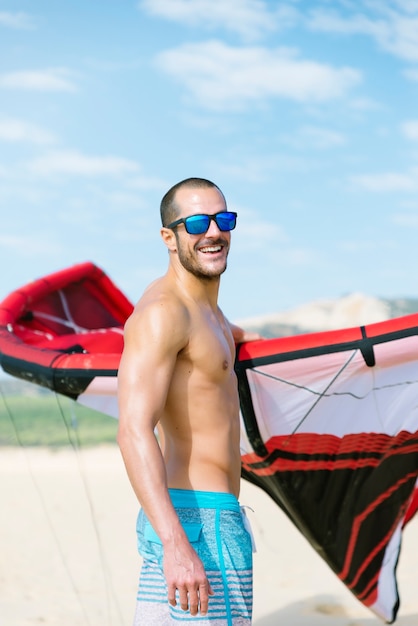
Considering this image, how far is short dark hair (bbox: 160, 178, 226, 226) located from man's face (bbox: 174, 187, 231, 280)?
0.6 inches

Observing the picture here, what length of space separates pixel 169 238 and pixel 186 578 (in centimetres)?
115

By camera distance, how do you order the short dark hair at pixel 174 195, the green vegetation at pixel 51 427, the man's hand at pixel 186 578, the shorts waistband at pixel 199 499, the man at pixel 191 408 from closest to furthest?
1. the man's hand at pixel 186 578
2. the man at pixel 191 408
3. the shorts waistband at pixel 199 499
4. the short dark hair at pixel 174 195
5. the green vegetation at pixel 51 427

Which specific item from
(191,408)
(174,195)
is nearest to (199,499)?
(191,408)

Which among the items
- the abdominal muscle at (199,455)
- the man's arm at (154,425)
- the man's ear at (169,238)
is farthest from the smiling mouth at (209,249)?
the abdominal muscle at (199,455)

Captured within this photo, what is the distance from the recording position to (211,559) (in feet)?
9.72

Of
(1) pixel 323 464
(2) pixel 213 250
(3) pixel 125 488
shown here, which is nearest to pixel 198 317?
(2) pixel 213 250

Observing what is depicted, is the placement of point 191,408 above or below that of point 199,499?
above

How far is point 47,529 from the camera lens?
10258 millimetres

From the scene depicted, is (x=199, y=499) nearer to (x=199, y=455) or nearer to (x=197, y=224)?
(x=199, y=455)

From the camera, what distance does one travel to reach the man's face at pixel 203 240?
3.08 m

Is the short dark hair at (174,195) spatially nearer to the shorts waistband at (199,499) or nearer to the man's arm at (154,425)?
the man's arm at (154,425)

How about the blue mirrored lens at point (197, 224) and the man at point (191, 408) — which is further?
the blue mirrored lens at point (197, 224)

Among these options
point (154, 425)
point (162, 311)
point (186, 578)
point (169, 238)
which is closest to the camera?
point (186, 578)

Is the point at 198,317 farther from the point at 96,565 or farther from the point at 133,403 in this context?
the point at 96,565
